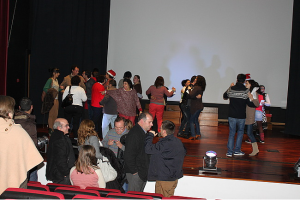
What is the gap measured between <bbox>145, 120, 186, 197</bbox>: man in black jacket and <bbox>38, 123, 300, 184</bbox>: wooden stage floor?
4.14ft

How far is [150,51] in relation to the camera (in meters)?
9.84

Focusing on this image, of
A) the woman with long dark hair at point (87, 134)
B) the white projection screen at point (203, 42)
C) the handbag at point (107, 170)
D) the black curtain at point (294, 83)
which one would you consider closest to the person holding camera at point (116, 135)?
the woman with long dark hair at point (87, 134)

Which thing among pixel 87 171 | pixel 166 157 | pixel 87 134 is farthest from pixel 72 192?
pixel 87 134

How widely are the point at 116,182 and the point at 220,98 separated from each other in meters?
6.77

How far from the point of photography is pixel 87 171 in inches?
130

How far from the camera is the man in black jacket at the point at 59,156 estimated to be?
3.56 metres

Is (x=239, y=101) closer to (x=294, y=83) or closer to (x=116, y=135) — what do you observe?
(x=116, y=135)

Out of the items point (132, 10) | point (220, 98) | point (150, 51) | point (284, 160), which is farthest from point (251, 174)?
point (132, 10)

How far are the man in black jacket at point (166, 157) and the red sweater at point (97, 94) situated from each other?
285 centimetres

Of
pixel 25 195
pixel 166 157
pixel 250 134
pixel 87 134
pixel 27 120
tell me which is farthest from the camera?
pixel 250 134

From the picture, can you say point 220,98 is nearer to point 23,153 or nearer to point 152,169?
point 152,169

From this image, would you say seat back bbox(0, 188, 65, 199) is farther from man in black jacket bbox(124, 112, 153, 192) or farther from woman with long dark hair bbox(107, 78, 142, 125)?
woman with long dark hair bbox(107, 78, 142, 125)

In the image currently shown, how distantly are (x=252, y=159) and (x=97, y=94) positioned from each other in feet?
10.2

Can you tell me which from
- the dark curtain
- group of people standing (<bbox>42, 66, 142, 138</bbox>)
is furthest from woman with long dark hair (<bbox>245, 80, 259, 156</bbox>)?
the dark curtain
